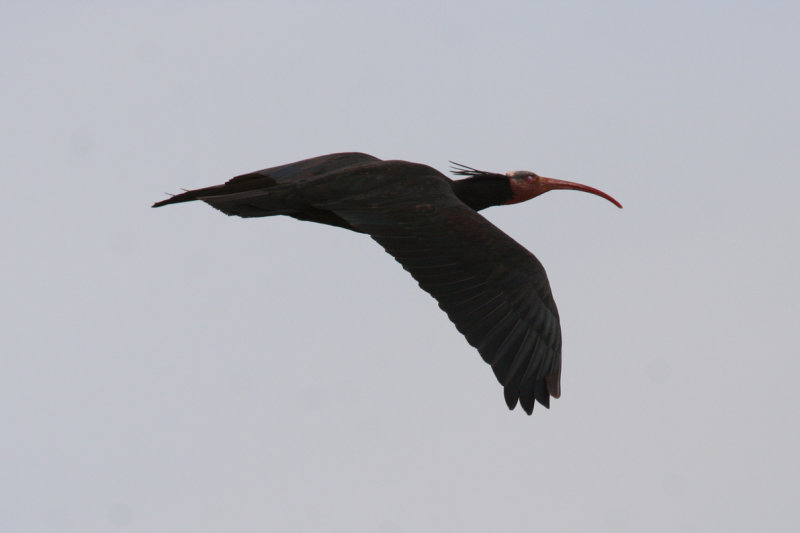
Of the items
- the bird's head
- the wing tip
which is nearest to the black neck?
the bird's head

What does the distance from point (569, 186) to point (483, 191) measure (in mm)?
1264

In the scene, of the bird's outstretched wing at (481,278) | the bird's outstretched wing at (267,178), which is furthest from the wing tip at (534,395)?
the bird's outstretched wing at (267,178)

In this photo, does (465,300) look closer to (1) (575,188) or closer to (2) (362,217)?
(2) (362,217)

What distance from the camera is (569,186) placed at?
20094 mm

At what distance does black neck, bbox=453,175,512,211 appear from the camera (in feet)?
63.2

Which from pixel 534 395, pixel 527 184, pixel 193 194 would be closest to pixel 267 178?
pixel 193 194

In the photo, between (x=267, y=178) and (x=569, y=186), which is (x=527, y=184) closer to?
(x=569, y=186)

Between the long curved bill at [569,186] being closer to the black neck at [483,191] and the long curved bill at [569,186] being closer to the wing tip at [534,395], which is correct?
the black neck at [483,191]

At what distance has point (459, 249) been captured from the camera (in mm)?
17156

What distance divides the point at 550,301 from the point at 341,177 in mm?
2521

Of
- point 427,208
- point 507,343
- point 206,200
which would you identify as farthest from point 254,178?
point 507,343

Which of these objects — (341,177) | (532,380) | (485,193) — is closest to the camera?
(532,380)

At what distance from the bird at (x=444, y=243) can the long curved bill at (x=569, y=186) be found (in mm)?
1984

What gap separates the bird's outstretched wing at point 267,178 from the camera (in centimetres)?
1808
